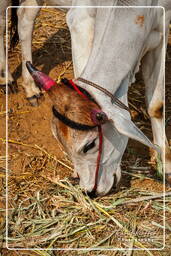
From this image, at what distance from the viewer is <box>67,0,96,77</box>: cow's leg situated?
411cm

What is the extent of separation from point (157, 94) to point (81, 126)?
135cm

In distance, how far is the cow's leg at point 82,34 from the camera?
411 cm

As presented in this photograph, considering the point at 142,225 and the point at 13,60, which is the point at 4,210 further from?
the point at 13,60

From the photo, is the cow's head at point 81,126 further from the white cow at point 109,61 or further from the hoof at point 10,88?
the hoof at point 10,88

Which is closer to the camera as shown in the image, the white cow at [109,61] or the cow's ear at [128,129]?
the cow's ear at [128,129]

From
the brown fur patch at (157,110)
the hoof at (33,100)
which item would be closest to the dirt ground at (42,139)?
the hoof at (33,100)

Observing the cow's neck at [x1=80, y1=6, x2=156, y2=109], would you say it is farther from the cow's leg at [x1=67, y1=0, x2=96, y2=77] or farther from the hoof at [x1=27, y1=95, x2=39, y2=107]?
the hoof at [x1=27, y1=95, x2=39, y2=107]

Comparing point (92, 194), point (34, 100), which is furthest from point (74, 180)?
point (34, 100)

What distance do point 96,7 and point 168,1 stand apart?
0.57 meters

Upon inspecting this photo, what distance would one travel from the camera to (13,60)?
20.5 feet

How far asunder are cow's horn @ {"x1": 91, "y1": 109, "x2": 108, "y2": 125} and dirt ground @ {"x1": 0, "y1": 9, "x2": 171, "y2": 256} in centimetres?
95

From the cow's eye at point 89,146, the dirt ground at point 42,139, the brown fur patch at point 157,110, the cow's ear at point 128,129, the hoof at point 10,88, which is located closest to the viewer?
the cow's ear at point 128,129

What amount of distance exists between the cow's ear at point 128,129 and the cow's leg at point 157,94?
1.19 meters

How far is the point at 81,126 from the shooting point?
350 cm
